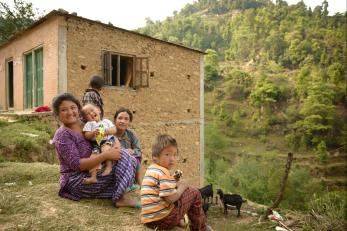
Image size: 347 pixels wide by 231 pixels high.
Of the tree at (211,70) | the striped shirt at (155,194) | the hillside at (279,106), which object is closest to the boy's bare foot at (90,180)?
the striped shirt at (155,194)

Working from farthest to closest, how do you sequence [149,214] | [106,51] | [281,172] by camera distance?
[281,172], [106,51], [149,214]

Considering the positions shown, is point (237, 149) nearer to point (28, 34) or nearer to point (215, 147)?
point (215, 147)

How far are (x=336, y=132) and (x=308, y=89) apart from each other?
6.57m

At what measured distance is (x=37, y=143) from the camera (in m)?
6.69

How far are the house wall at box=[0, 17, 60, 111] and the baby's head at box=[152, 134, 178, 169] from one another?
6.87 m

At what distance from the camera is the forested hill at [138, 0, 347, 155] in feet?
125

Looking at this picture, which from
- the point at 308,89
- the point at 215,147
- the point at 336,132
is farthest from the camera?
the point at 308,89

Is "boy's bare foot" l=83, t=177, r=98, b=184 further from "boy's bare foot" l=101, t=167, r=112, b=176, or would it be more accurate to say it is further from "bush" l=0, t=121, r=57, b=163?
"bush" l=0, t=121, r=57, b=163

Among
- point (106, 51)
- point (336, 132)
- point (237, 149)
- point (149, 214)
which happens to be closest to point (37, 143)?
point (106, 51)

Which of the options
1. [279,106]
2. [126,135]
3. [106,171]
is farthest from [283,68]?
[106,171]

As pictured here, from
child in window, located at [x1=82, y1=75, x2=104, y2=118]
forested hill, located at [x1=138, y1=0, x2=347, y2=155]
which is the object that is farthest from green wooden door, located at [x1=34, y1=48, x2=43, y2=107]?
forested hill, located at [x1=138, y1=0, x2=347, y2=155]

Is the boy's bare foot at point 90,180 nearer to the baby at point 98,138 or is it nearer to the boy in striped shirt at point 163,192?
the baby at point 98,138

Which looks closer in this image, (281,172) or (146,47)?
(146,47)

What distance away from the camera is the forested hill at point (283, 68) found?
38062 mm
